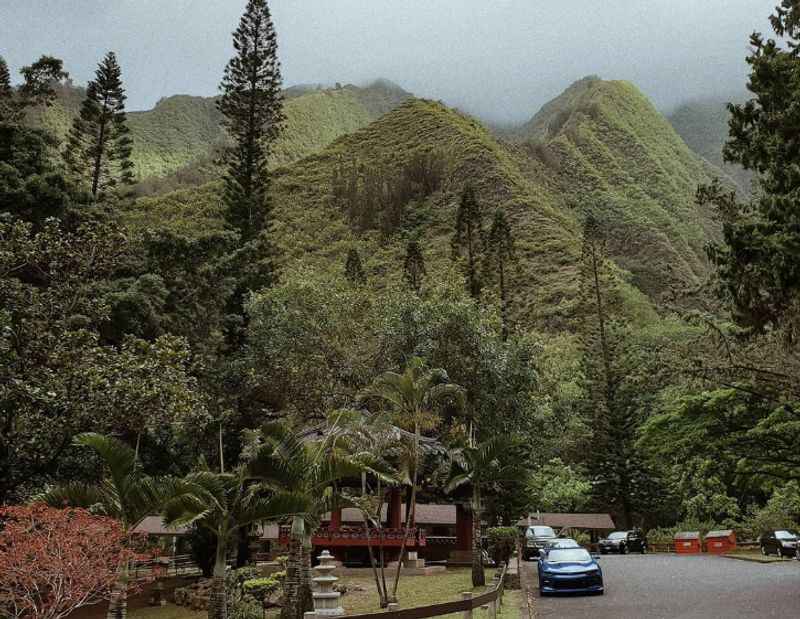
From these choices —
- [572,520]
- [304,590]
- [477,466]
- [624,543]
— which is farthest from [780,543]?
[304,590]

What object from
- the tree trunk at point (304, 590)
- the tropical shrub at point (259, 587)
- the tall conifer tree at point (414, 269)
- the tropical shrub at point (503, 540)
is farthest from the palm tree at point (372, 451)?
the tall conifer tree at point (414, 269)

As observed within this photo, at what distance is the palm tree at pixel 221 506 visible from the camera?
13125 mm

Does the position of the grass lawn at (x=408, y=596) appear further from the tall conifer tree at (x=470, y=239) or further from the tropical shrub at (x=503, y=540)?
the tall conifer tree at (x=470, y=239)

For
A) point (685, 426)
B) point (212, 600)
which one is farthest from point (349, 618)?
point (685, 426)

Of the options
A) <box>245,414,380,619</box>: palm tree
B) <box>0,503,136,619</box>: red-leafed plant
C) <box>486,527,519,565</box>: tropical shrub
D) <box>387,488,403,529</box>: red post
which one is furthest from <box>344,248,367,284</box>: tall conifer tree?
<box>0,503,136,619</box>: red-leafed plant

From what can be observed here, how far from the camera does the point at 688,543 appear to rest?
3784cm

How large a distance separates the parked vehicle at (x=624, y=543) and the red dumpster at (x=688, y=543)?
5.76 feet

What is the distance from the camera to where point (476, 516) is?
22328 mm

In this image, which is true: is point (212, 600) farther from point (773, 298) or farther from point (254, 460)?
point (773, 298)

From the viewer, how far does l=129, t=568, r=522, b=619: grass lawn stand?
17.1 meters

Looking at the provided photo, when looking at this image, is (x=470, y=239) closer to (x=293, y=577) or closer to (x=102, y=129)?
(x=102, y=129)

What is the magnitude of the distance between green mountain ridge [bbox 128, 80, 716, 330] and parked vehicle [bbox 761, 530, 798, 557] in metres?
25.7

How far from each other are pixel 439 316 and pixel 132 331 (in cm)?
1431

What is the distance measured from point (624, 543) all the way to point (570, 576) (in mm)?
24149
